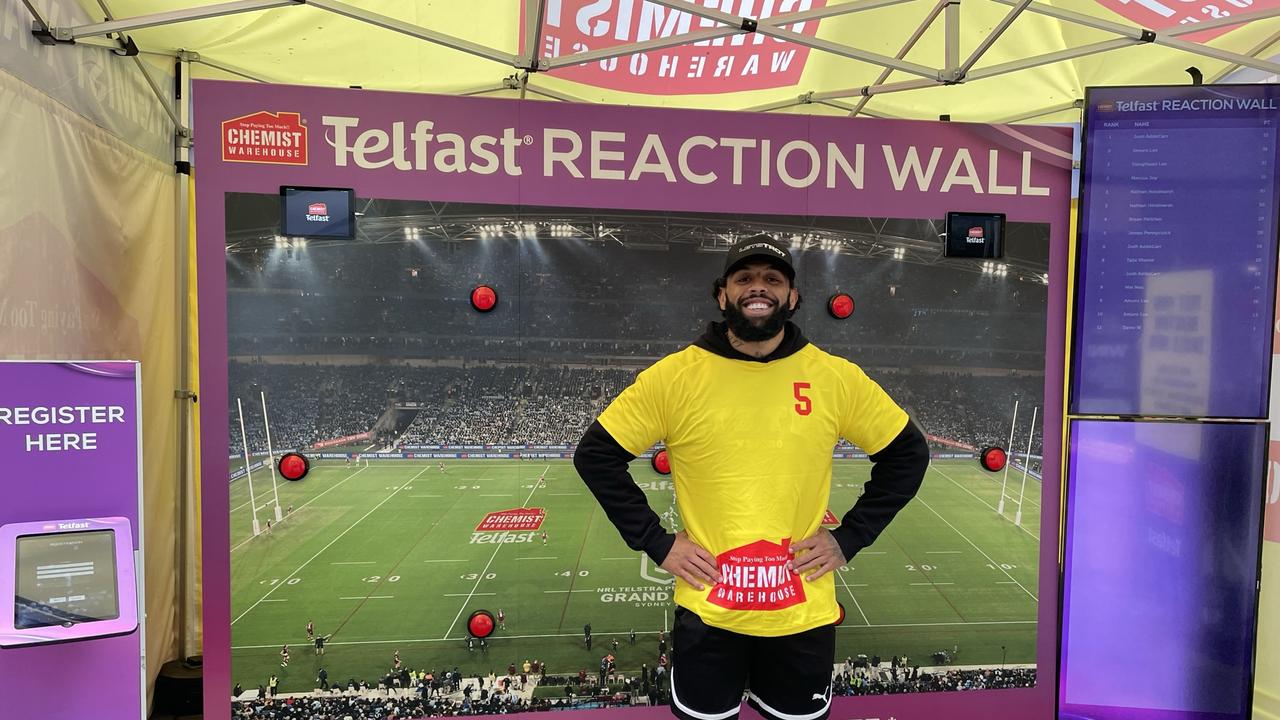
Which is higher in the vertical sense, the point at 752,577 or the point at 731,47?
the point at 731,47

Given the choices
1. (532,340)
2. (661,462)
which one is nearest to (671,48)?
(532,340)

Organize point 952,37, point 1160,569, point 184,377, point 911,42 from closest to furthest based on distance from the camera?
1. point 1160,569
2. point 952,37
3. point 911,42
4. point 184,377

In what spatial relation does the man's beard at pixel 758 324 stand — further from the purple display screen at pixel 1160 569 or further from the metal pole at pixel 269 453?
the metal pole at pixel 269 453

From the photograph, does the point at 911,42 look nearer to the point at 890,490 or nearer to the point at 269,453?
the point at 890,490

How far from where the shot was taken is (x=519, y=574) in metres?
2.22

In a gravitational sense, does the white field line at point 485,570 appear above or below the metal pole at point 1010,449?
below

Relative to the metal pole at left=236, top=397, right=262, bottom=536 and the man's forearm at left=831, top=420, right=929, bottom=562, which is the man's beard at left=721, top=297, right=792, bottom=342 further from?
the metal pole at left=236, top=397, right=262, bottom=536

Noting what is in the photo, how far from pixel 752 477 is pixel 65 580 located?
68.6 inches

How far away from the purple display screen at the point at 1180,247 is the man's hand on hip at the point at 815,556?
52.7 inches

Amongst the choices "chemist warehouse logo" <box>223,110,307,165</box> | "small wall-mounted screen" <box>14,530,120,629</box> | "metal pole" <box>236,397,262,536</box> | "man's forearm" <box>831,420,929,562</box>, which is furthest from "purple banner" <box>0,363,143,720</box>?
"man's forearm" <box>831,420,929,562</box>

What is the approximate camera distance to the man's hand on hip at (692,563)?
161 cm

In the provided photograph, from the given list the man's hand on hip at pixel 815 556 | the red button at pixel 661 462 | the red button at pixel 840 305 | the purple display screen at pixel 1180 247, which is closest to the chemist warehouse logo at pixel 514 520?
the red button at pixel 661 462

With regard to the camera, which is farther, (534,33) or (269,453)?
(534,33)

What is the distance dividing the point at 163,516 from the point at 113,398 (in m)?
1.82
